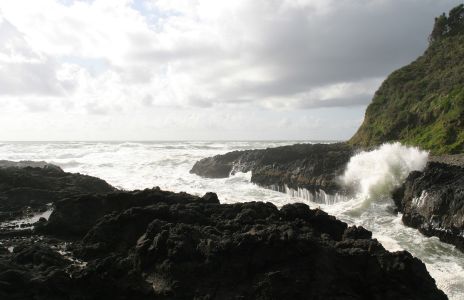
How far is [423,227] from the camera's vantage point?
723 inches

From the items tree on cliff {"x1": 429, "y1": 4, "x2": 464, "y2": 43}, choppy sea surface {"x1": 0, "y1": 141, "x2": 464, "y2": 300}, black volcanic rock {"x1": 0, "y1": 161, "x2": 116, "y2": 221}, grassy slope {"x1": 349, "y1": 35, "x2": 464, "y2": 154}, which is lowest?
choppy sea surface {"x1": 0, "y1": 141, "x2": 464, "y2": 300}

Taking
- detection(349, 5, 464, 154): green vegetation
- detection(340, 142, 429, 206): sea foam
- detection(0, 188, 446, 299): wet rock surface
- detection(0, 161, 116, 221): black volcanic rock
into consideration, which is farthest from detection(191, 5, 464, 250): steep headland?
detection(0, 161, 116, 221): black volcanic rock

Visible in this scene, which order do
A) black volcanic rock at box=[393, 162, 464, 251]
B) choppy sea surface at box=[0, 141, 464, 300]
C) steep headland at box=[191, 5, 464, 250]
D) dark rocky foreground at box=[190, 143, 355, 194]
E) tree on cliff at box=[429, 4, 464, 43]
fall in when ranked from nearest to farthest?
choppy sea surface at box=[0, 141, 464, 300], black volcanic rock at box=[393, 162, 464, 251], steep headland at box=[191, 5, 464, 250], dark rocky foreground at box=[190, 143, 355, 194], tree on cliff at box=[429, 4, 464, 43]

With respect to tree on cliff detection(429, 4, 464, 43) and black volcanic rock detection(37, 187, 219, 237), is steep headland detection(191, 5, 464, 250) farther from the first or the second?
black volcanic rock detection(37, 187, 219, 237)

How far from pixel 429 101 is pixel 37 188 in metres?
34.6

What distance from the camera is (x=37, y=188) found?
67.8 feet

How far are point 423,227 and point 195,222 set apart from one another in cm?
1128

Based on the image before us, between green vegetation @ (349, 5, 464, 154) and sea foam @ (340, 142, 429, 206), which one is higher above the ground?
green vegetation @ (349, 5, 464, 154)

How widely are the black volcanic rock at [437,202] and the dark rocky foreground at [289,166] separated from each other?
280 inches

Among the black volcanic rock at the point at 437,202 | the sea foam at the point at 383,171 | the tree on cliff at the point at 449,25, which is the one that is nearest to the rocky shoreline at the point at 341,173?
the black volcanic rock at the point at 437,202

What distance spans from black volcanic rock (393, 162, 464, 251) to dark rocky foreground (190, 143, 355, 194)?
280 inches

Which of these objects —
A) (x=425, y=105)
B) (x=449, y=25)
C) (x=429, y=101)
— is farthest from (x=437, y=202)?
(x=449, y=25)

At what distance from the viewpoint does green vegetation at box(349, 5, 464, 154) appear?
31.6m

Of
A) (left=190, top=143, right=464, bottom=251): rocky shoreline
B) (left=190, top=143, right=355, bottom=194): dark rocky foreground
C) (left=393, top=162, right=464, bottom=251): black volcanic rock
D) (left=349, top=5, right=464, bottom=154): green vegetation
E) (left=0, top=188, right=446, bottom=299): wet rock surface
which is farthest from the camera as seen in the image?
(left=349, top=5, right=464, bottom=154): green vegetation
